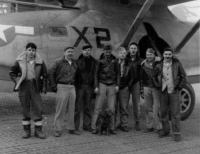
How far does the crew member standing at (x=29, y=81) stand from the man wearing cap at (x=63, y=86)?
0.89ft

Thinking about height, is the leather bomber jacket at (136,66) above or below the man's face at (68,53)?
below

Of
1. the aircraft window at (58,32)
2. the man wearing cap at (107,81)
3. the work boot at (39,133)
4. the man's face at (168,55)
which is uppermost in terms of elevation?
the aircraft window at (58,32)

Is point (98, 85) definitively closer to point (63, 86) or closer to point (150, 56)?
point (63, 86)

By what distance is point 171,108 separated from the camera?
6.29 meters

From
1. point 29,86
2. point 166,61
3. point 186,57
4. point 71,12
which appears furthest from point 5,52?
point 186,57

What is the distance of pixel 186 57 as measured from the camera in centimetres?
898

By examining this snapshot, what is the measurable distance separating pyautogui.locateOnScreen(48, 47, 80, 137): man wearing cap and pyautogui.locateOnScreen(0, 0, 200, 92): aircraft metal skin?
3.27 ft

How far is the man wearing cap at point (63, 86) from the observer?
6.14 m

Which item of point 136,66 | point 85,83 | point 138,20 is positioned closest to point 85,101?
point 85,83

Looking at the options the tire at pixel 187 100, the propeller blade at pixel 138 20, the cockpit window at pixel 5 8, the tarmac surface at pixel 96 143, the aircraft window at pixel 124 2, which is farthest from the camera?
the aircraft window at pixel 124 2

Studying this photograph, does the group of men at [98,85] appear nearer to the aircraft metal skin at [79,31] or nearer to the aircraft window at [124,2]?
the aircraft metal skin at [79,31]

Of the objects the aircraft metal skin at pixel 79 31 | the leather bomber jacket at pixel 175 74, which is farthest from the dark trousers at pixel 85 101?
the leather bomber jacket at pixel 175 74

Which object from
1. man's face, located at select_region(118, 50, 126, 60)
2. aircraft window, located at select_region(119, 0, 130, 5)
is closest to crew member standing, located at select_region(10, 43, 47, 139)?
man's face, located at select_region(118, 50, 126, 60)

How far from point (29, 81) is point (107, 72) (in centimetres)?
166
